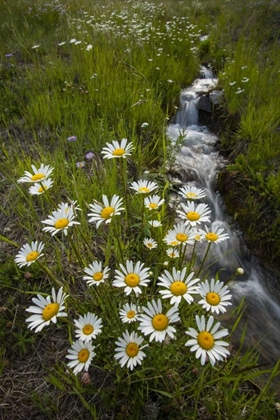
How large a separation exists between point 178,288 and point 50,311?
1.74 ft

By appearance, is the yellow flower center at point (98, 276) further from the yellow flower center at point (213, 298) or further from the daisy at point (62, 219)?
the yellow flower center at point (213, 298)

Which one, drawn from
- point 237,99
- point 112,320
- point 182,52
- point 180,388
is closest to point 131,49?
point 182,52

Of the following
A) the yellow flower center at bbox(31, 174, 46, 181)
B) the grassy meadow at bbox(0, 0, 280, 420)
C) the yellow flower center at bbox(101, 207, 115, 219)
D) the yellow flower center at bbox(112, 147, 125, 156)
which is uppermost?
the yellow flower center at bbox(112, 147, 125, 156)

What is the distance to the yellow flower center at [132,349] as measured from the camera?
45.8 inches

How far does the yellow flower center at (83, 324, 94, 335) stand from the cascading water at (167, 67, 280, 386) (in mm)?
797

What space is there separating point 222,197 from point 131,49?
8.18 ft

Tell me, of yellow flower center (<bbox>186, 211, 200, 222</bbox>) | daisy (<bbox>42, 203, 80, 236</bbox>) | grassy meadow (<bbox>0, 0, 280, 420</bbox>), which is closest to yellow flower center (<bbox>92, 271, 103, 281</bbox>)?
grassy meadow (<bbox>0, 0, 280, 420</bbox>)

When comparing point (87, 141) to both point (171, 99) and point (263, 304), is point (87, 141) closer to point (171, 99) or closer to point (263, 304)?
point (171, 99)

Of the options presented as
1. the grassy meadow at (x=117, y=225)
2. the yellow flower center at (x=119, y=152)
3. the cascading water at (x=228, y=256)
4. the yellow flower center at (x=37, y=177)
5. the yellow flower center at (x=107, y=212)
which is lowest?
the cascading water at (x=228, y=256)

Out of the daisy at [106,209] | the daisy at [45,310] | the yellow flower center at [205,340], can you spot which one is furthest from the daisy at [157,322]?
the daisy at [106,209]

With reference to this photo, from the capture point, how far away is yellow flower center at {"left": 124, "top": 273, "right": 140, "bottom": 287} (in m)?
Result: 1.28

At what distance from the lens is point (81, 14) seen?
17.4ft

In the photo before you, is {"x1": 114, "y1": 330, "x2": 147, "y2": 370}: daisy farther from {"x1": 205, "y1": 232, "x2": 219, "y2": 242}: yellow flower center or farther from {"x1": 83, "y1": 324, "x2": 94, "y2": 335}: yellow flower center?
{"x1": 205, "y1": 232, "x2": 219, "y2": 242}: yellow flower center

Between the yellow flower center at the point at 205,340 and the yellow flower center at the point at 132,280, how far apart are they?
335mm
